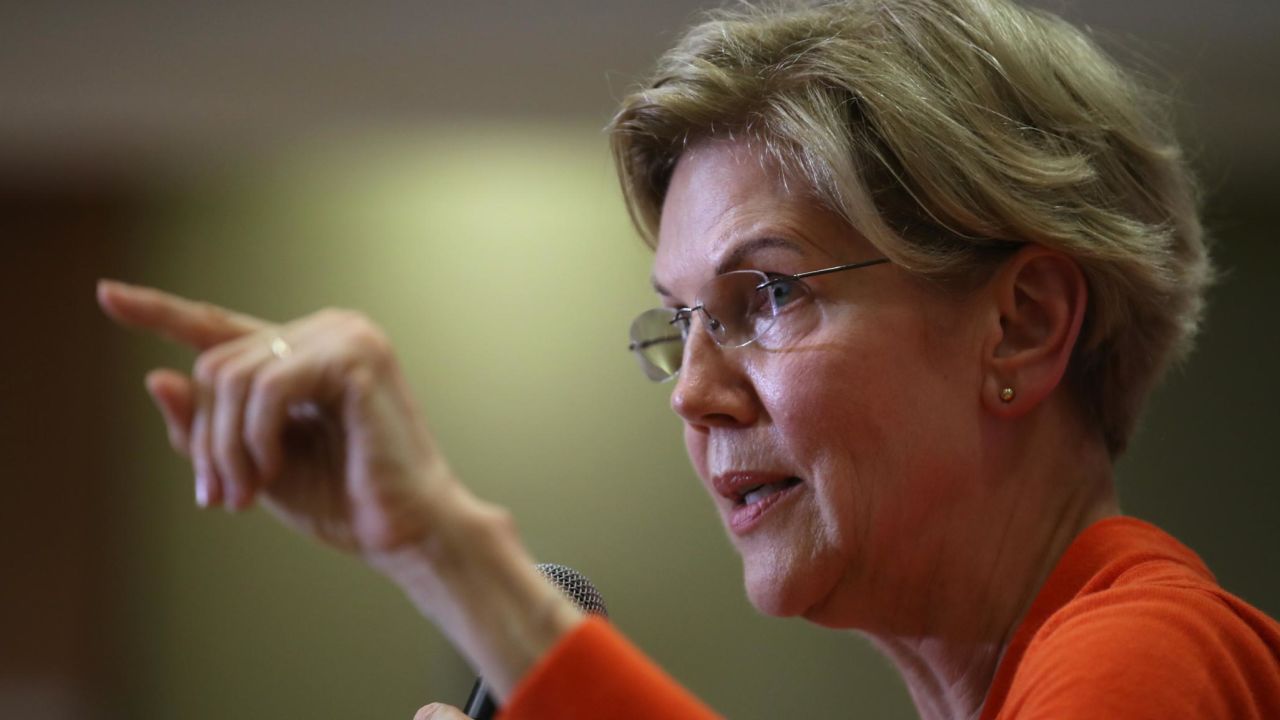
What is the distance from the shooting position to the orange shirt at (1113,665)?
0.77m

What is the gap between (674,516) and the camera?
12.7 feet

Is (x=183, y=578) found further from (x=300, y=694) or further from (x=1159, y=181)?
(x=1159, y=181)

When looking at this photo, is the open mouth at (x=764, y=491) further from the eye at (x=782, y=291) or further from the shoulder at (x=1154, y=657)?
the shoulder at (x=1154, y=657)

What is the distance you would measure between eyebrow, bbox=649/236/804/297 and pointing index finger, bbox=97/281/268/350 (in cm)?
65

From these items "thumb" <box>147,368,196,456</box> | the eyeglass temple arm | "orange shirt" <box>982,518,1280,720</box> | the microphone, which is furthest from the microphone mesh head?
"thumb" <box>147,368,196,456</box>

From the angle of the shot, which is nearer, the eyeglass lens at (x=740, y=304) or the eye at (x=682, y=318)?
the eyeglass lens at (x=740, y=304)

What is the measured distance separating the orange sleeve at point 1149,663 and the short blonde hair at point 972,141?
1.37ft

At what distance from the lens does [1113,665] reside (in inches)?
36.6

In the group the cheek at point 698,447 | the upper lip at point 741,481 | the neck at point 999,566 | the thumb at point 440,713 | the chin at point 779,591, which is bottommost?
the neck at point 999,566

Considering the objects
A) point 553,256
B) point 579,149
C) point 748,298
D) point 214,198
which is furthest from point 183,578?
point 748,298

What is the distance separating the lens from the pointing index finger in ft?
2.49

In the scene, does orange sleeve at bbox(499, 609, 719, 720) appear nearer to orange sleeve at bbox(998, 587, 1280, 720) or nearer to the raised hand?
the raised hand

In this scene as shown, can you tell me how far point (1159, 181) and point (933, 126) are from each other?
0.36 m

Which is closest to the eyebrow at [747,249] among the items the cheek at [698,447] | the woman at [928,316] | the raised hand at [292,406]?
the woman at [928,316]
